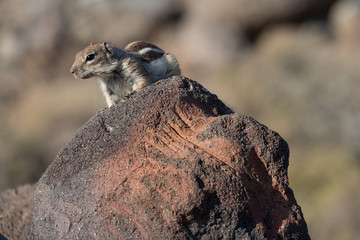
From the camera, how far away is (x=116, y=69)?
6.69 m

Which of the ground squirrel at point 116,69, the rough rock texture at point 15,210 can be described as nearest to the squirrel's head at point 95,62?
the ground squirrel at point 116,69

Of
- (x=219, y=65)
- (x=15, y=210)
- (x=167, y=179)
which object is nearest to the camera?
(x=167, y=179)

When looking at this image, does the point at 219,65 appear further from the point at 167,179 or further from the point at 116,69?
the point at 167,179

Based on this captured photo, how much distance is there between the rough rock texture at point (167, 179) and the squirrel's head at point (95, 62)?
1421 millimetres

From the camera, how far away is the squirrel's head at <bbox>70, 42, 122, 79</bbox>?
666cm

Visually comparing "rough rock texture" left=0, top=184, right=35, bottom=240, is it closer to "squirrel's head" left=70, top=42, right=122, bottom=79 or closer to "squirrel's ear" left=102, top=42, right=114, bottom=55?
→ "squirrel's head" left=70, top=42, right=122, bottom=79

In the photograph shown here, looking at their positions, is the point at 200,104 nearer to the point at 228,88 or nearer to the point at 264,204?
the point at 264,204

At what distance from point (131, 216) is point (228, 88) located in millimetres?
20752

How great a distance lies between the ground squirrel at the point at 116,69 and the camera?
6668mm

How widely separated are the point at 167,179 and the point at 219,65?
22.7 meters

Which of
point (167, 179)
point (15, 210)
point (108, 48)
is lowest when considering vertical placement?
point (167, 179)

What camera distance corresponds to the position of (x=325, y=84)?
76.5ft

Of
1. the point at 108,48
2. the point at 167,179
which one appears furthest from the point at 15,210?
the point at 167,179

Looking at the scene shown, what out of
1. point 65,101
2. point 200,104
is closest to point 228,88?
point 65,101
